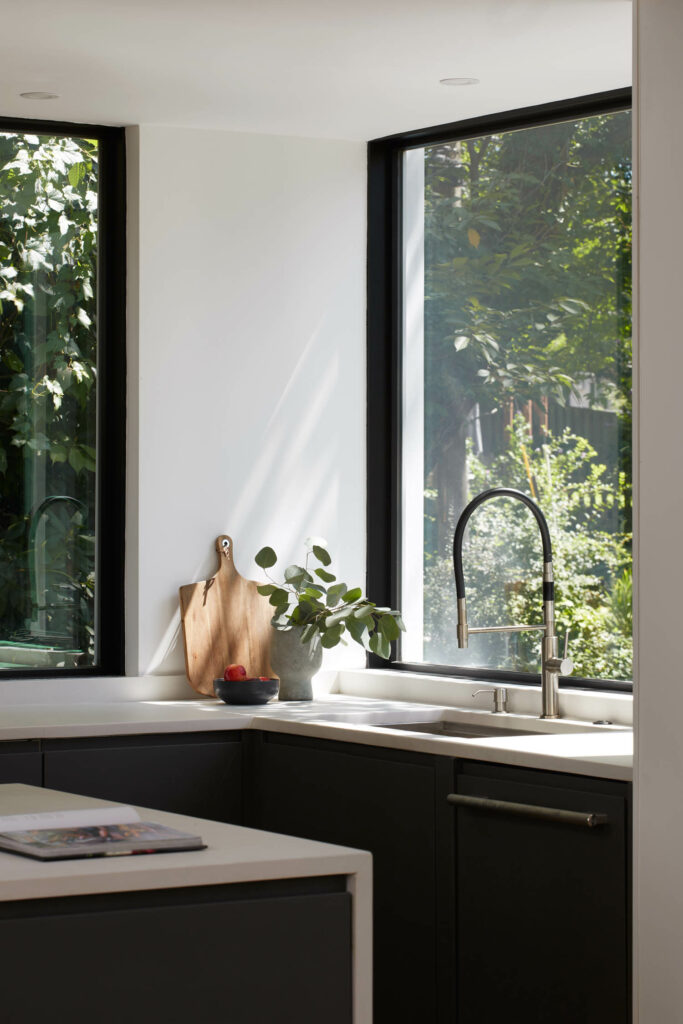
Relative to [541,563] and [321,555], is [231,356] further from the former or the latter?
[541,563]

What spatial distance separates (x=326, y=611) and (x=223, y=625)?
1.08ft

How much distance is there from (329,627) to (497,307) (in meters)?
1.08

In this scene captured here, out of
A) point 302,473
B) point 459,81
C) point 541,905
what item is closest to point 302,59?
point 459,81

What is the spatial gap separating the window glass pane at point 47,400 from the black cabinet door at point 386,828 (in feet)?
3.31

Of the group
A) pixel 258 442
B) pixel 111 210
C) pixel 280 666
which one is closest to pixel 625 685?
pixel 280 666

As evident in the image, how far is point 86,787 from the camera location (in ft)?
11.8

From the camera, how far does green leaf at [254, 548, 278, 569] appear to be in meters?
4.35

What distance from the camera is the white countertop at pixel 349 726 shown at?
3039mm

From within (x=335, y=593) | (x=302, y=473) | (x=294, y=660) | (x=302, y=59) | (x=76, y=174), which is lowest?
(x=294, y=660)

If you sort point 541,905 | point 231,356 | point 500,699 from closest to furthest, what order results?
point 541,905
point 500,699
point 231,356

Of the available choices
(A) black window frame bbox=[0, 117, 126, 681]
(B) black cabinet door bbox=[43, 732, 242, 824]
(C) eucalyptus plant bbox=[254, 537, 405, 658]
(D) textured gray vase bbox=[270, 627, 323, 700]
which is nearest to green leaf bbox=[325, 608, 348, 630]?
(C) eucalyptus plant bbox=[254, 537, 405, 658]

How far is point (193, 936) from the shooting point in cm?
178

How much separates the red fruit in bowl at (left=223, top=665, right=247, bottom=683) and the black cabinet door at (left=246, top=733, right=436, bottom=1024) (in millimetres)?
463

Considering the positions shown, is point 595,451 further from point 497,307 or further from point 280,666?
point 280,666
